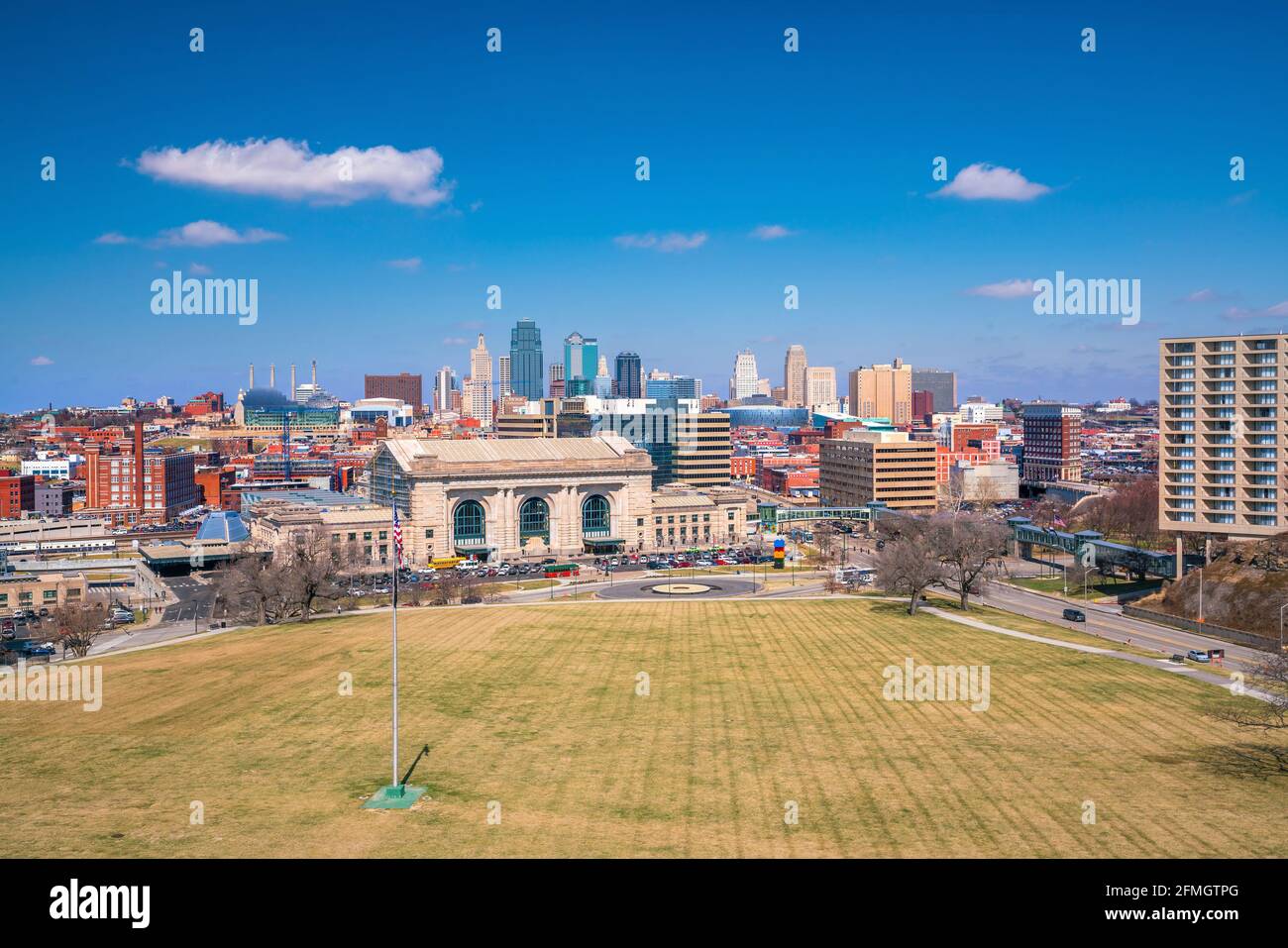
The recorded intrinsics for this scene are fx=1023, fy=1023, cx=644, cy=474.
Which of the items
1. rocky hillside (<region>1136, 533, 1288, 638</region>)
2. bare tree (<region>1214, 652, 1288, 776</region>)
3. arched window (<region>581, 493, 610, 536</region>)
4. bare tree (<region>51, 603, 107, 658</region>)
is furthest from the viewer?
arched window (<region>581, 493, 610, 536</region>)

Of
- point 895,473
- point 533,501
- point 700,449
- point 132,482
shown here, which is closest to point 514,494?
point 533,501

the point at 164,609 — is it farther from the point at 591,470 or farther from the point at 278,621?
the point at 591,470

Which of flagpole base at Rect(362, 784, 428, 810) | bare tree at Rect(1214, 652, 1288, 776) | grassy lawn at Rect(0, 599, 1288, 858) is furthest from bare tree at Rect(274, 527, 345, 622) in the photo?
bare tree at Rect(1214, 652, 1288, 776)

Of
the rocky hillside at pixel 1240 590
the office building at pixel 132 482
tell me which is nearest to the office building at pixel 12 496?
the office building at pixel 132 482

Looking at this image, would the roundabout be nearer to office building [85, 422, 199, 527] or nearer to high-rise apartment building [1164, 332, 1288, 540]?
high-rise apartment building [1164, 332, 1288, 540]

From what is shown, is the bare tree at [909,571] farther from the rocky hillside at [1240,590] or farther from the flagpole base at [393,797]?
the flagpole base at [393,797]
